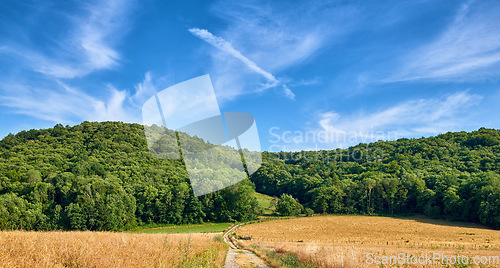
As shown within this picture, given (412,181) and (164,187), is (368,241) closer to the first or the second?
(164,187)

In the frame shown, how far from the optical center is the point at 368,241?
43.2 metres

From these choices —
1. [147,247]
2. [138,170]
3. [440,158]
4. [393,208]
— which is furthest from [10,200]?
[440,158]

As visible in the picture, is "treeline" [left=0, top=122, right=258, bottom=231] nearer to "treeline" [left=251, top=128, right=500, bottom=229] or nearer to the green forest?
the green forest

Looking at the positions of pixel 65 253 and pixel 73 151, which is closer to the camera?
pixel 65 253

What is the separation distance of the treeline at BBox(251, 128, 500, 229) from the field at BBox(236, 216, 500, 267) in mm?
7605

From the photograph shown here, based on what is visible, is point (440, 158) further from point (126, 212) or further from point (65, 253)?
point (65, 253)

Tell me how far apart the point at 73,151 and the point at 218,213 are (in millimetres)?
53023

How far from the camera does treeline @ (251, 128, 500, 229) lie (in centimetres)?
7493

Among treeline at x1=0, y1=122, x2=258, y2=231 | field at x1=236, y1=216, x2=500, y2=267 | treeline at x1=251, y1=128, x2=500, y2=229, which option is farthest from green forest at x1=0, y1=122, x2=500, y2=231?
field at x1=236, y1=216, x2=500, y2=267

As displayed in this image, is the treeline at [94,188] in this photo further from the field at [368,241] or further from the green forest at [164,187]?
the field at [368,241]

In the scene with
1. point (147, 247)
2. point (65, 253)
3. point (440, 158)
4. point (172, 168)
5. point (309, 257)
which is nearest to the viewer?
point (65, 253)

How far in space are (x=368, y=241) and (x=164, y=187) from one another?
182 feet

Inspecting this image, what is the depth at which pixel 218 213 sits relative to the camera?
77.8 metres

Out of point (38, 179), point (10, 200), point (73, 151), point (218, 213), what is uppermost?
point (73, 151)
